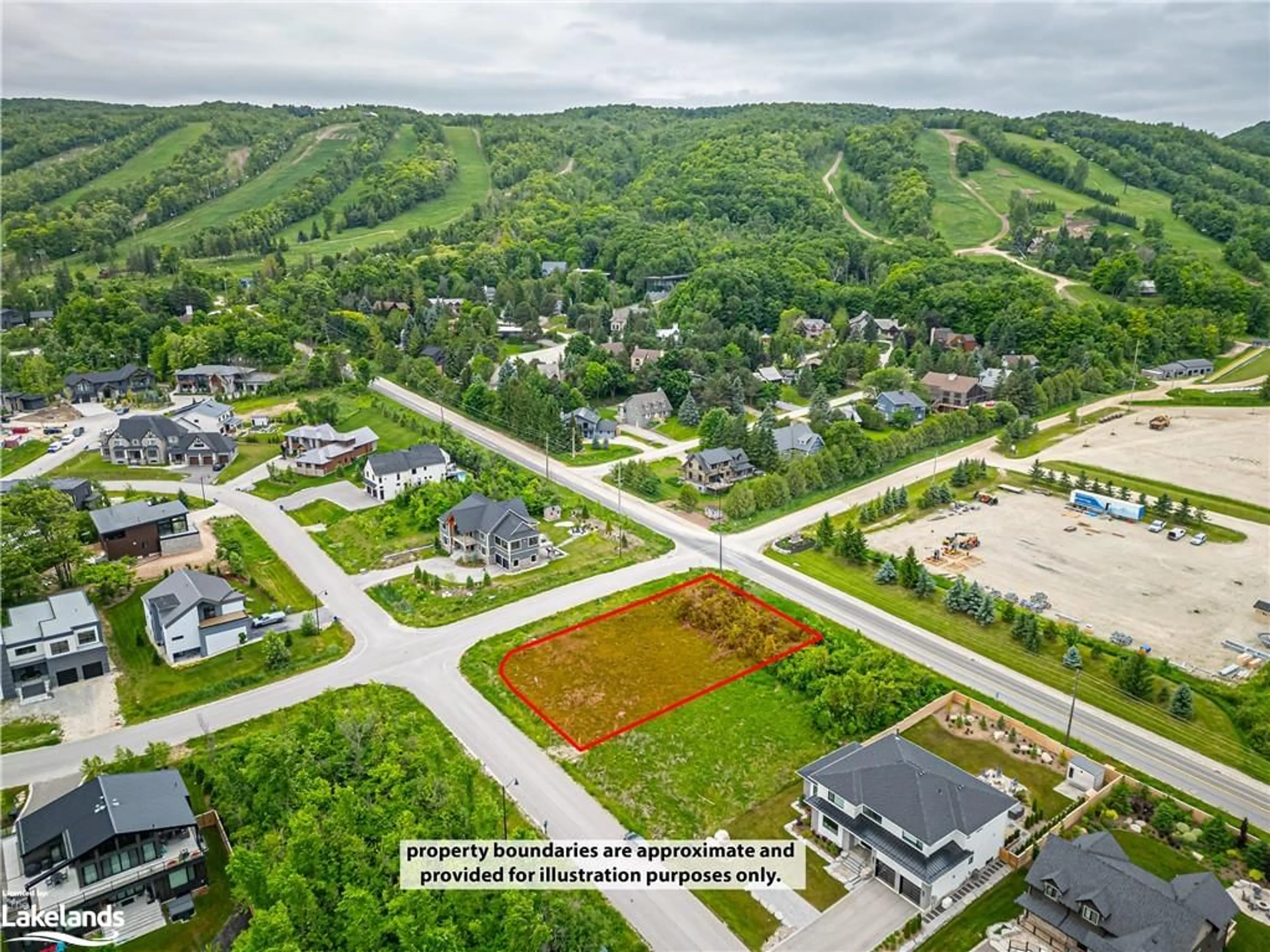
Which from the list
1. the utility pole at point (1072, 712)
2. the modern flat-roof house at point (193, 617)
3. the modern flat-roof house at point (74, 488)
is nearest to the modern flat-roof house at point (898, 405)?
the utility pole at point (1072, 712)

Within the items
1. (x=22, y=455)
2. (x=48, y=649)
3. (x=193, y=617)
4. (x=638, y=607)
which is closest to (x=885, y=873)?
(x=638, y=607)

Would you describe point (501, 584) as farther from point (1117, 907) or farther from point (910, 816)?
point (1117, 907)

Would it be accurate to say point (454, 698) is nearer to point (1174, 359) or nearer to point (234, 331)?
point (234, 331)

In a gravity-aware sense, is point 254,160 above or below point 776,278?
above

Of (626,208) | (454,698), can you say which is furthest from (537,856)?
(626,208)

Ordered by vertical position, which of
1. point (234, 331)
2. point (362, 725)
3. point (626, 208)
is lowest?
point (362, 725)

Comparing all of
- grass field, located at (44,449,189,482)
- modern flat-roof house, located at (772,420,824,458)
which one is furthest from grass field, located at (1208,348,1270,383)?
grass field, located at (44,449,189,482)

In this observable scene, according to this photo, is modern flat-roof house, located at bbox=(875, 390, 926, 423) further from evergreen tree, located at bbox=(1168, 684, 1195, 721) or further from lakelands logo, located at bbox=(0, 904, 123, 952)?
lakelands logo, located at bbox=(0, 904, 123, 952)
